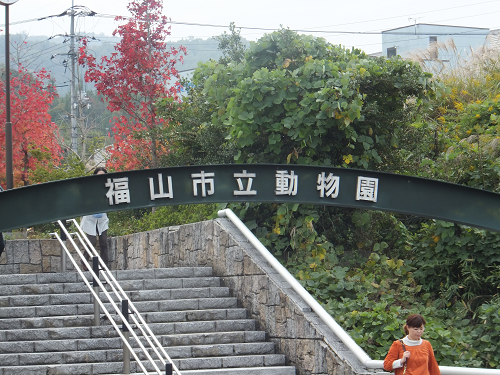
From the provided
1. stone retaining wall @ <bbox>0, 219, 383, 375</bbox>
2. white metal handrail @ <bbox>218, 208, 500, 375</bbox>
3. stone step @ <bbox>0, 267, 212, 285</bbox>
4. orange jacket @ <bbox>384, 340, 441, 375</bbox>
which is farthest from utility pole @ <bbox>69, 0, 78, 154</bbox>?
orange jacket @ <bbox>384, 340, 441, 375</bbox>

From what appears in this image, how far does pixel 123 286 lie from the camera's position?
25.4 ft

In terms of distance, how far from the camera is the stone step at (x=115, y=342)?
627cm

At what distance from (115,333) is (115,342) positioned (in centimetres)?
20

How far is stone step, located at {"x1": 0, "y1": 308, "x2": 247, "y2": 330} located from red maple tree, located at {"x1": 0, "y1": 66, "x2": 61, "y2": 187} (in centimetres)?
987

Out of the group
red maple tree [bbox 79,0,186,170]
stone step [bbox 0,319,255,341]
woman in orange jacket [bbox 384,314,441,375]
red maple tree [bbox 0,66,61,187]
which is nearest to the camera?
woman in orange jacket [bbox 384,314,441,375]

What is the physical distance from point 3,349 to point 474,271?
16.9 feet

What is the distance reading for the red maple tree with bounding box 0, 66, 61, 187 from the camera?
1645 centimetres

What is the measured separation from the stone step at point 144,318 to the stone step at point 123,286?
2.38 ft

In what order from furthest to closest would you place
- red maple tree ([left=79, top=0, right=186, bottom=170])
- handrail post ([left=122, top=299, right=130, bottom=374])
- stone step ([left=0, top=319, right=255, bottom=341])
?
red maple tree ([left=79, top=0, right=186, bottom=170]) → stone step ([left=0, top=319, right=255, bottom=341]) → handrail post ([left=122, top=299, right=130, bottom=374])

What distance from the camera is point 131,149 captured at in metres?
15.1

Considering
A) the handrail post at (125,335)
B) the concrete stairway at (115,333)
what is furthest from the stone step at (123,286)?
the handrail post at (125,335)

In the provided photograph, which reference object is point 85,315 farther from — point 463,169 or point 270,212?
point 463,169

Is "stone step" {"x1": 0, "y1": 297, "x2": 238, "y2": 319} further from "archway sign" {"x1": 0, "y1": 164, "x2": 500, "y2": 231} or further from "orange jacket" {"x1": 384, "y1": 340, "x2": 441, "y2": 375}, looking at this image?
"orange jacket" {"x1": 384, "y1": 340, "x2": 441, "y2": 375}

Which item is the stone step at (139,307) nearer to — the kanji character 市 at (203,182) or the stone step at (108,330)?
the stone step at (108,330)
